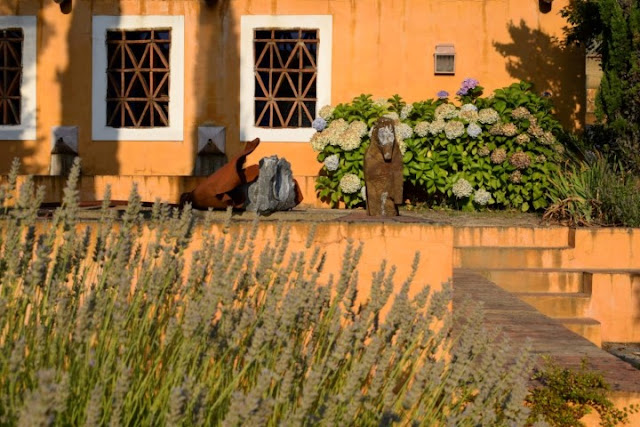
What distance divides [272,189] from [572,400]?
2.72m

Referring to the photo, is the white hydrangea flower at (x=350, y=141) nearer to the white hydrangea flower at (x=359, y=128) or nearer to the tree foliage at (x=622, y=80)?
the white hydrangea flower at (x=359, y=128)

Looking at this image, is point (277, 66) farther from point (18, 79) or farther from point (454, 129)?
point (18, 79)

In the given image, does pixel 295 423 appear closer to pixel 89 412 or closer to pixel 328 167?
pixel 89 412

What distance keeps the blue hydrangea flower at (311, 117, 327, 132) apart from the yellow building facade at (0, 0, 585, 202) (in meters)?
0.61

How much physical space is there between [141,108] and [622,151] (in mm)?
6484

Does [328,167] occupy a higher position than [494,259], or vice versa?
[328,167]

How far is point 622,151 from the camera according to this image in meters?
9.52

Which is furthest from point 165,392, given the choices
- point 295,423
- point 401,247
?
point 401,247

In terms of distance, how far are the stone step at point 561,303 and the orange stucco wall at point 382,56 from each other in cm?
506

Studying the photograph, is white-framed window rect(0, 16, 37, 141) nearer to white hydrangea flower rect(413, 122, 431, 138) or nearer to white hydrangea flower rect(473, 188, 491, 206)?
white hydrangea flower rect(413, 122, 431, 138)

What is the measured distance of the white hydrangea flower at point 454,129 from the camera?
10.2m

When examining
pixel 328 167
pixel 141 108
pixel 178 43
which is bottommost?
pixel 328 167

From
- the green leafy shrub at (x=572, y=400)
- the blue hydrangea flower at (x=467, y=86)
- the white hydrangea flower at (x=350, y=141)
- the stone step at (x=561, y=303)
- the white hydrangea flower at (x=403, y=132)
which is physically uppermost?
the blue hydrangea flower at (x=467, y=86)

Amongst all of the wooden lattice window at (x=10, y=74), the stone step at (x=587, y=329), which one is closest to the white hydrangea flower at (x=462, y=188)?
the stone step at (x=587, y=329)
